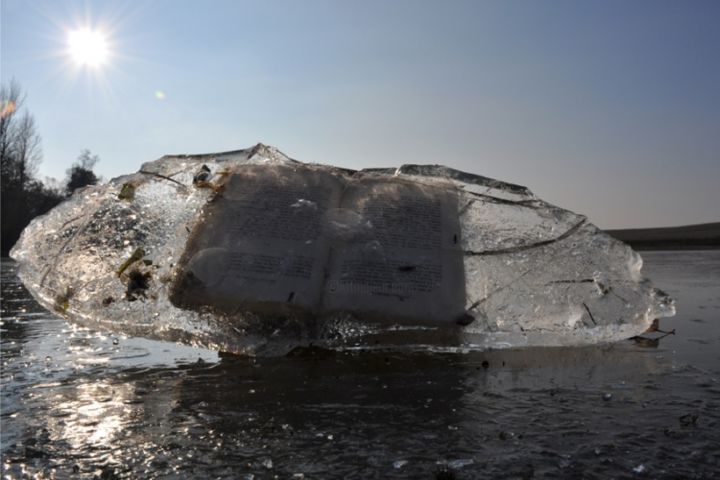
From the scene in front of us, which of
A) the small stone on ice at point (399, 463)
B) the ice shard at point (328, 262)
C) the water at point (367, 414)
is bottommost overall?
the small stone on ice at point (399, 463)

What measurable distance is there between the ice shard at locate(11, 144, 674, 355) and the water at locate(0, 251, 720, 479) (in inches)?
6.5

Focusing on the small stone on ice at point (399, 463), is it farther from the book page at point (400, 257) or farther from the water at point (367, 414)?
the book page at point (400, 257)

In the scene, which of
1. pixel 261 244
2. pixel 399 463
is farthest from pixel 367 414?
pixel 261 244

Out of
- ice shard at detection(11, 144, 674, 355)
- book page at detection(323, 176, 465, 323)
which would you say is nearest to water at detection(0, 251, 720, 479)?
ice shard at detection(11, 144, 674, 355)

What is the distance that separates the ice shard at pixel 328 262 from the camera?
9.67ft

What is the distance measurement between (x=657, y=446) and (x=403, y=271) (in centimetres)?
167

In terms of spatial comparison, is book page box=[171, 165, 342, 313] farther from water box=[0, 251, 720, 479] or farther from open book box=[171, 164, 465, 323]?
water box=[0, 251, 720, 479]

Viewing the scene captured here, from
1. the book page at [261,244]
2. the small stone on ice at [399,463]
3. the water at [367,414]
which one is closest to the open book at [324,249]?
the book page at [261,244]

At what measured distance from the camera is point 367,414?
193cm

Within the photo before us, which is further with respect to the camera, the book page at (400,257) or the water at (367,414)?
the book page at (400,257)

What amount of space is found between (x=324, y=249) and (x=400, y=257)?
0.41m

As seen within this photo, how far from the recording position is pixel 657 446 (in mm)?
1536

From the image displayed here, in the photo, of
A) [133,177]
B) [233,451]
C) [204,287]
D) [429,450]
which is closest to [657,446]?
[429,450]

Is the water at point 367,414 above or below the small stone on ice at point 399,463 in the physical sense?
above
